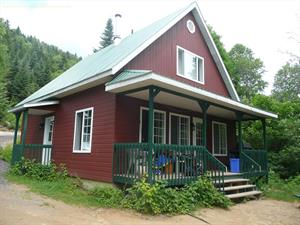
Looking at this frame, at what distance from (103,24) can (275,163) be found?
48.4 m

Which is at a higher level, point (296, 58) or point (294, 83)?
point (294, 83)

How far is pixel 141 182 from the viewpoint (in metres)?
7.58

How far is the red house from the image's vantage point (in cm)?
843

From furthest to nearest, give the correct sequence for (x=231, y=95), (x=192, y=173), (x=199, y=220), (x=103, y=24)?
(x=103, y=24) → (x=231, y=95) → (x=192, y=173) → (x=199, y=220)

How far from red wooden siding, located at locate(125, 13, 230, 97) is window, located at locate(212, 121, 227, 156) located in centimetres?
167

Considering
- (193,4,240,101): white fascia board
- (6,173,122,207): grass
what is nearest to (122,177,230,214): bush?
(6,173,122,207): grass

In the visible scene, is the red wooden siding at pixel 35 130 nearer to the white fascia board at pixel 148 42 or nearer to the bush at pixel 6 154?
the bush at pixel 6 154

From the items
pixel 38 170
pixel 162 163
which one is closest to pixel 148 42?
pixel 162 163

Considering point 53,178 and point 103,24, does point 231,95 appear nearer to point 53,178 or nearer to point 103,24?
point 53,178

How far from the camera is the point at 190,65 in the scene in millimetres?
12781

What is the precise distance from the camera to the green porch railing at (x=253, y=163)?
38.7ft

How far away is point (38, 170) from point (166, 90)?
6.19m

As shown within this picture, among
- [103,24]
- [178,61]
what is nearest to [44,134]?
[178,61]

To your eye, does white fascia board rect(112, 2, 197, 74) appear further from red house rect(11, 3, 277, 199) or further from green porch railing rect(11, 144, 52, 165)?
green porch railing rect(11, 144, 52, 165)
